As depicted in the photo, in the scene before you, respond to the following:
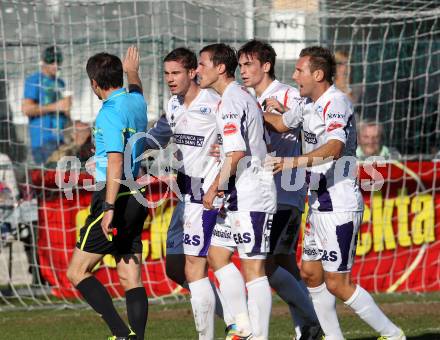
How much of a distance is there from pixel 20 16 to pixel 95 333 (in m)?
4.32

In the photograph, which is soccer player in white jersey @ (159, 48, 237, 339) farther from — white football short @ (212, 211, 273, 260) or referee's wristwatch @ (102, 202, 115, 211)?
referee's wristwatch @ (102, 202, 115, 211)

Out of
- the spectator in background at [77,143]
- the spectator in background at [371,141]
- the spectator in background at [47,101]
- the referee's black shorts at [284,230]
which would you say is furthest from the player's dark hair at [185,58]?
the spectator in background at [371,141]

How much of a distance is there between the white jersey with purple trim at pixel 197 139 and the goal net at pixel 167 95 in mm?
3471

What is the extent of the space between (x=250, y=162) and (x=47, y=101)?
522cm

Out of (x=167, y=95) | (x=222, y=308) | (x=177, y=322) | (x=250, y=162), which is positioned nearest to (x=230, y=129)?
(x=250, y=162)

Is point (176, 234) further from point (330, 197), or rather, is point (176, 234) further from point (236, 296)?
point (330, 197)

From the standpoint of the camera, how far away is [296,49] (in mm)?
12695

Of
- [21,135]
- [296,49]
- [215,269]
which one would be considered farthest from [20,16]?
[215,269]

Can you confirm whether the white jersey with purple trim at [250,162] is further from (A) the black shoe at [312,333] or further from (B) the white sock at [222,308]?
(A) the black shoe at [312,333]

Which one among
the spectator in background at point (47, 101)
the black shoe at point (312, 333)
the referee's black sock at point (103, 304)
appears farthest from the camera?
the spectator in background at point (47, 101)

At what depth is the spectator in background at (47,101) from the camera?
1201 centimetres

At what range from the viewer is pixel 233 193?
7559 mm

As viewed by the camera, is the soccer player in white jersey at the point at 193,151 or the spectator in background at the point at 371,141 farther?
the spectator in background at the point at 371,141

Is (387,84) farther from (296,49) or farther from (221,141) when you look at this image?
(221,141)
